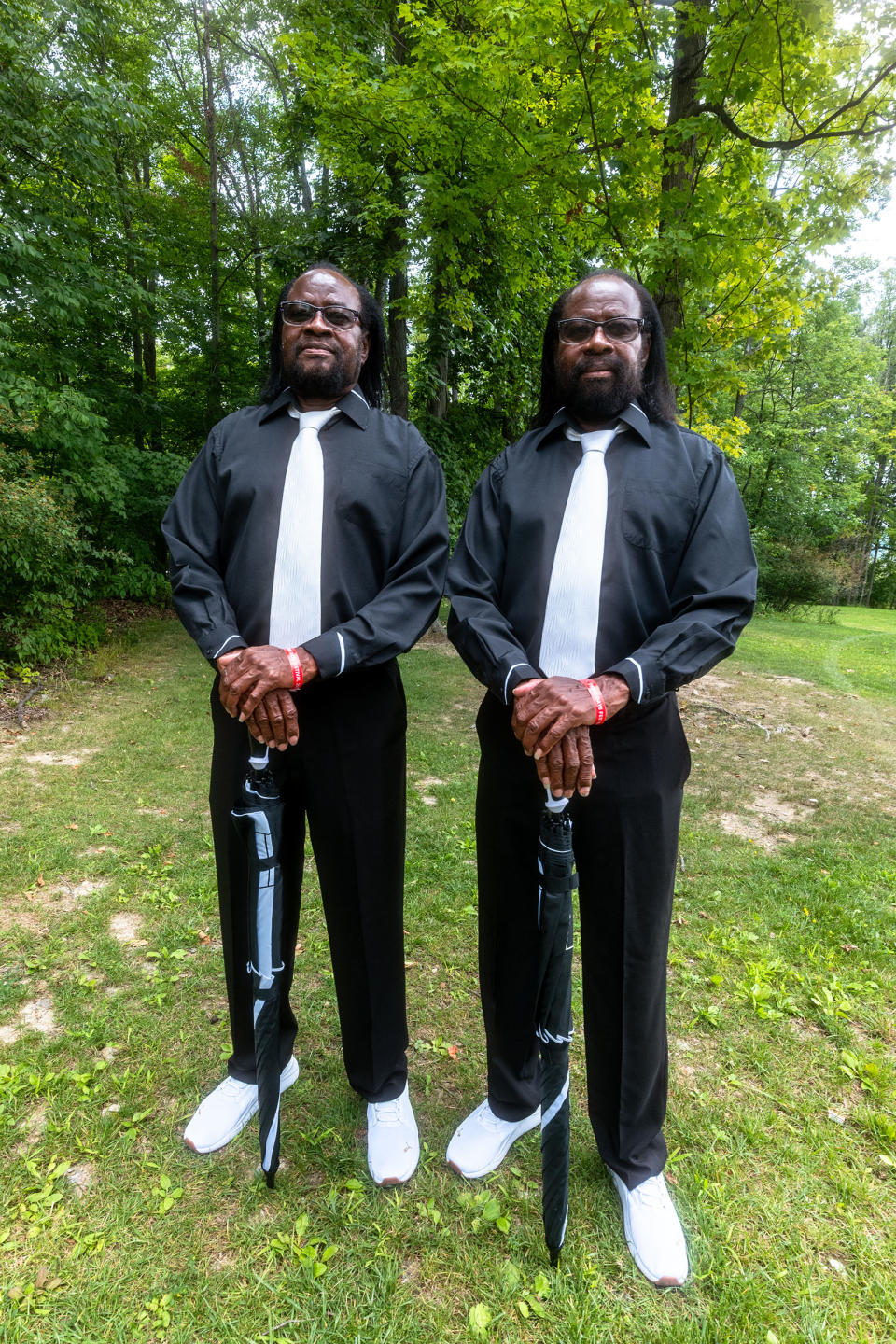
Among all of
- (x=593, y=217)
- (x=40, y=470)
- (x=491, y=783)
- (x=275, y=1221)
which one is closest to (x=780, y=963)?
(x=491, y=783)

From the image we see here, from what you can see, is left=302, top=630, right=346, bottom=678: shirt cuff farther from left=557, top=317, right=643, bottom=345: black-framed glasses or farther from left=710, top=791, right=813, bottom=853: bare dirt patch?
left=710, top=791, right=813, bottom=853: bare dirt patch

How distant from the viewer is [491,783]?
206 centimetres

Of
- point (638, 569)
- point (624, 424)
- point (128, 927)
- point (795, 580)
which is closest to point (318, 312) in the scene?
point (624, 424)

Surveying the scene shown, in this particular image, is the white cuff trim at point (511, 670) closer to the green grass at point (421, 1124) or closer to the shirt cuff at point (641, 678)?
the shirt cuff at point (641, 678)

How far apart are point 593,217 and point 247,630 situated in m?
3.97

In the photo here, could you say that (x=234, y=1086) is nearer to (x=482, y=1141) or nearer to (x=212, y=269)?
Result: (x=482, y=1141)

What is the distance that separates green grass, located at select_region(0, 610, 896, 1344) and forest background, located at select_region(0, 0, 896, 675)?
3561mm

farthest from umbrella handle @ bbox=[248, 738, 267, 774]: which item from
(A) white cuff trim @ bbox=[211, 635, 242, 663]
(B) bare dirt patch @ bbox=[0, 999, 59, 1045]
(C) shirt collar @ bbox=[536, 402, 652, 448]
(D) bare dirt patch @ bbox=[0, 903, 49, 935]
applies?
(D) bare dirt patch @ bbox=[0, 903, 49, 935]

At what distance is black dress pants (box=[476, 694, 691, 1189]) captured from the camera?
6.14 ft

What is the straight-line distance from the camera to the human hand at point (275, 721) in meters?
1.82

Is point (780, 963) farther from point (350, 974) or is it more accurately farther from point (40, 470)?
point (40, 470)

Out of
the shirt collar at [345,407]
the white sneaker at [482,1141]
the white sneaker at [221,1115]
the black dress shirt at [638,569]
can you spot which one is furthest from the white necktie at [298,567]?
the white sneaker at [482,1141]

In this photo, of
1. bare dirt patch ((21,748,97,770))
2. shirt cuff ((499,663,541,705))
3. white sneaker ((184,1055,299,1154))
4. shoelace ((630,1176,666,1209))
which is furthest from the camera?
bare dirt patch ((21,748,97,770))

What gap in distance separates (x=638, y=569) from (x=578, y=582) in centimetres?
16
